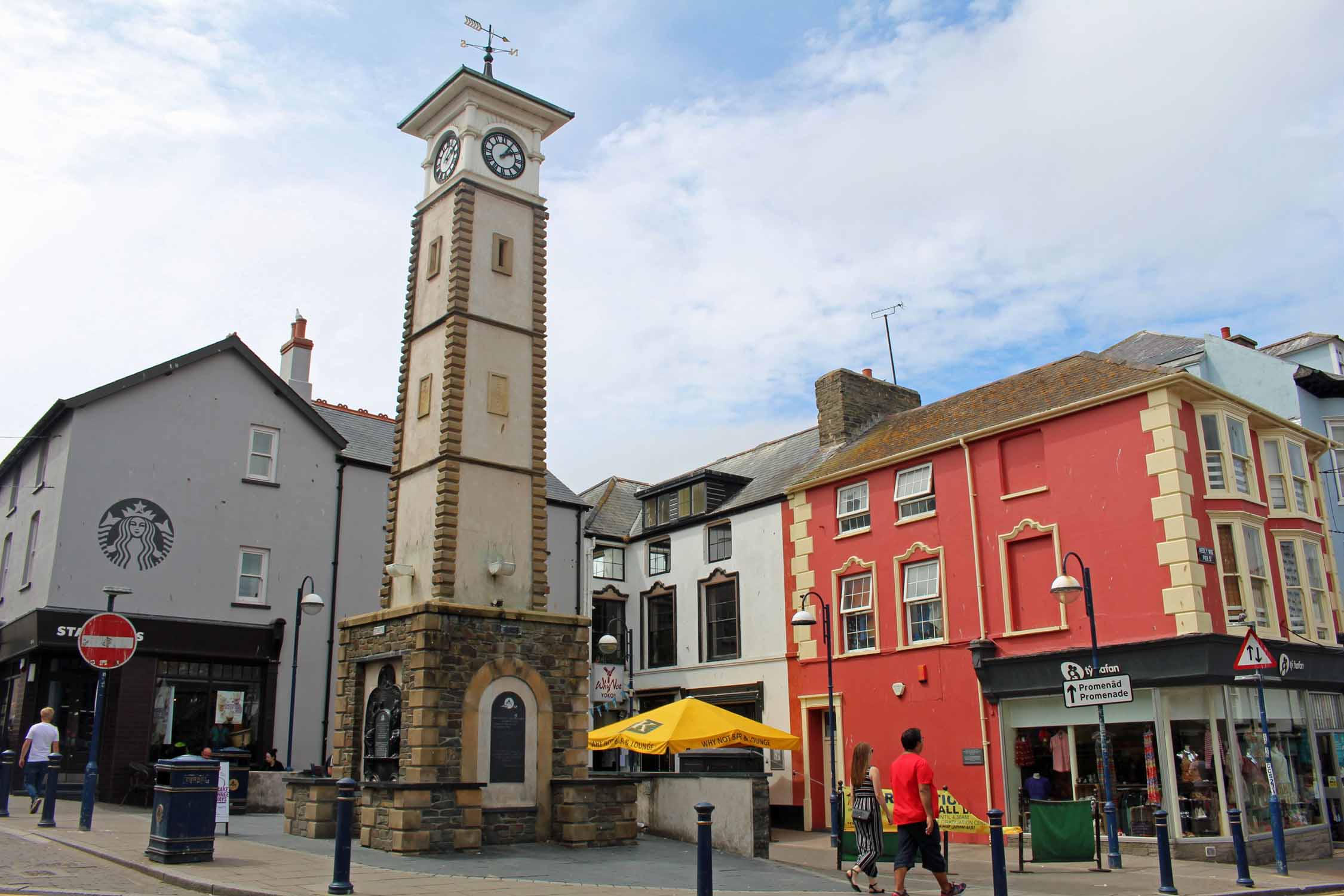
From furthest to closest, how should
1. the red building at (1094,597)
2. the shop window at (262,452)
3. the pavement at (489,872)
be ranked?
the shop window at (262,452)
the red building at (1094,597)
the pavement at (489,872)

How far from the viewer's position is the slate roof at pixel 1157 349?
3083 cm

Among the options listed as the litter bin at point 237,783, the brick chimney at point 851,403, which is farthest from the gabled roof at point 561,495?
the litter bin at point 237,783

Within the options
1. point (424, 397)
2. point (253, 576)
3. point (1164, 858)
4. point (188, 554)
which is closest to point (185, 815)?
point (424, 397)

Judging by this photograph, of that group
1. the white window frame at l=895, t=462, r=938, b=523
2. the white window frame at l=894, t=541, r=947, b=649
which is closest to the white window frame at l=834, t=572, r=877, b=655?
the white window frame at l=894, t=541, r=947, b=649

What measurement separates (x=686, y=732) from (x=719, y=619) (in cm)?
887

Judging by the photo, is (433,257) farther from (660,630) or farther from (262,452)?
(660,630)

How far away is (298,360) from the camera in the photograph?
29.5 m

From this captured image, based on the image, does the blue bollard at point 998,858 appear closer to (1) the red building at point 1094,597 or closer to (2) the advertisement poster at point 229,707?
(1) the red building at point 1094,597

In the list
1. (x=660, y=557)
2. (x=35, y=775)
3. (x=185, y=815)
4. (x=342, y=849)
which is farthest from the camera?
(x=660, y=557)

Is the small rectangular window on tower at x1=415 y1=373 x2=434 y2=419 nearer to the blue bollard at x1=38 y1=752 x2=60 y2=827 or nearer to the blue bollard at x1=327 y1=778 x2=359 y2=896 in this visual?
the blue bollard at x1=38 y1=752 x2=60 y2=827

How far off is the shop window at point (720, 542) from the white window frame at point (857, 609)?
4728mm

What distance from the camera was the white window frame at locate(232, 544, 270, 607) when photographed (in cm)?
2519

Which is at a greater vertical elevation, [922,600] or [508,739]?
[922,600]

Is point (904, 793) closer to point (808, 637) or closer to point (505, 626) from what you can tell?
point (505, 626)
